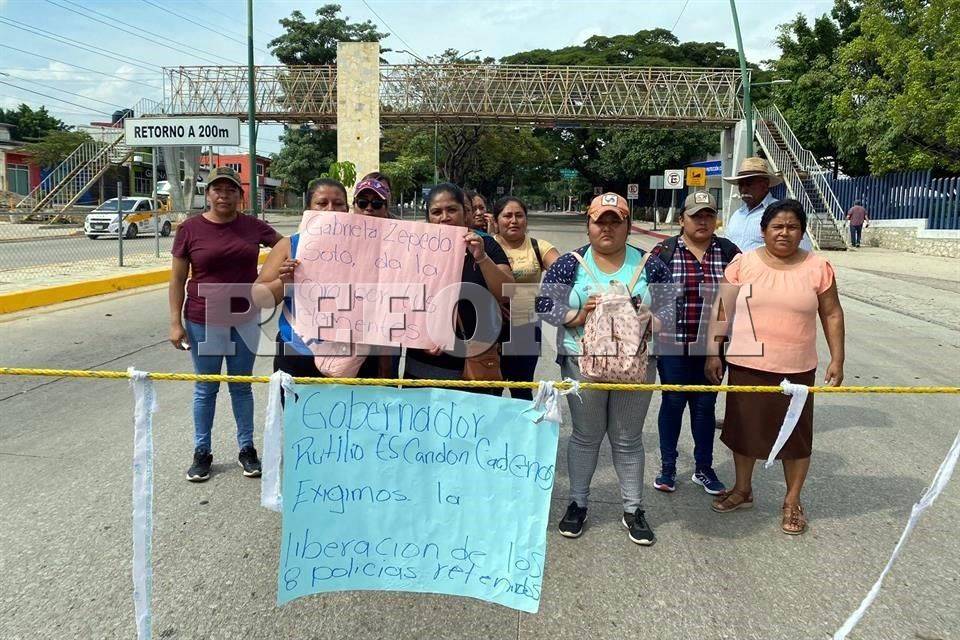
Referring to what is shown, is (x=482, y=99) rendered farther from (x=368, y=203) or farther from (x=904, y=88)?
(x=368, y=203)

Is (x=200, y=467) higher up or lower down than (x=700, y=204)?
lower down

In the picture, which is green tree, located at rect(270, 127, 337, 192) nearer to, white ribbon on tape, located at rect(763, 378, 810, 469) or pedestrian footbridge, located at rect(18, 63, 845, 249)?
pedestrian footbridge, located at rect(18, 63, 845, 249)

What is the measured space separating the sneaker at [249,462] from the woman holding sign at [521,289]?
1624 millimetres

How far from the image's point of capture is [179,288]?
4.06m

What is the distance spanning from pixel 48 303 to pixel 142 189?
4652 cm

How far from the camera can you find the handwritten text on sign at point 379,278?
128 inches

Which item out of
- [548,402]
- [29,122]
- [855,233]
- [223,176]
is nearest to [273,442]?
[548,402]

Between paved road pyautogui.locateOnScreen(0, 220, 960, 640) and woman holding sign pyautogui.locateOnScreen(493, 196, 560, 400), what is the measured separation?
776 mm

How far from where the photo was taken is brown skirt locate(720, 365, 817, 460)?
3621mm

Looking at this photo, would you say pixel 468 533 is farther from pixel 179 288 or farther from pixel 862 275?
pixel 862 275

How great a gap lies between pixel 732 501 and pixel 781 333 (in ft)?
3.34

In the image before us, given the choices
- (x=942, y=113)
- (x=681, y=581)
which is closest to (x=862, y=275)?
(x=942, y=113)

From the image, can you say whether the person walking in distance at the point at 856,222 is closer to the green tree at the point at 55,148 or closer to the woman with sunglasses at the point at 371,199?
the woman with sunglasses at the point at 371,199

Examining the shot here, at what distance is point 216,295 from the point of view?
13.1ft
